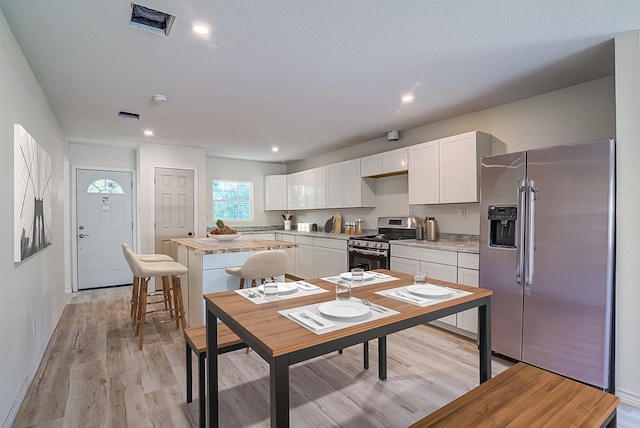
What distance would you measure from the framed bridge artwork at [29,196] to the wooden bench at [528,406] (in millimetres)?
2523

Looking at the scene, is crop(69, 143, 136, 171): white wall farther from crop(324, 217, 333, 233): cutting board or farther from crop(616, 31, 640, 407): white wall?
crop(616, 31, 640, 407): white wall

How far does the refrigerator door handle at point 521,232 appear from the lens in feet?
8.45

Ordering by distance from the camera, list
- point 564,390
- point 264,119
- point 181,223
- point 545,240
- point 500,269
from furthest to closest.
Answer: point 181,223
point 264,119
point 500,269
point 545,240
point 564,390

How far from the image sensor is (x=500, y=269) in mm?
2771

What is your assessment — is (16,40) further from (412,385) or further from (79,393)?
(412,385)

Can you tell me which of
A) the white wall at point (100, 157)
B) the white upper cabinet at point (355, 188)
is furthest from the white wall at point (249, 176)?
the white upper cabinet at point (355, 188)

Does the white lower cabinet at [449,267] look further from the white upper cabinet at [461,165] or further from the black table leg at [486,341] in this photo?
the black table leg at [486,341]

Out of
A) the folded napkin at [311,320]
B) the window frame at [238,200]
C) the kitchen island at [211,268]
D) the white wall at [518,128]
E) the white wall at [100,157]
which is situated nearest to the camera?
the folded napkin at [311,320]

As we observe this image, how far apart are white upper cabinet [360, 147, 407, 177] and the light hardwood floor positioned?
2.08 m

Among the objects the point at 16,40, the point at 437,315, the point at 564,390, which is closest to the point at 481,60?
the point at 437,315

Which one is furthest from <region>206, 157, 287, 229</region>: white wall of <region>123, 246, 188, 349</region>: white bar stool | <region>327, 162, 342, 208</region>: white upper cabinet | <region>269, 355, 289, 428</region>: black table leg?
<region>269, 355, 289, 428</region>: black table leg

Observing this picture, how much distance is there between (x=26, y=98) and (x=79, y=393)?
85.0 inches

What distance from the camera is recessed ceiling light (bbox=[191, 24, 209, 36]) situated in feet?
6.43

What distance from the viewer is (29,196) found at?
2309mm
